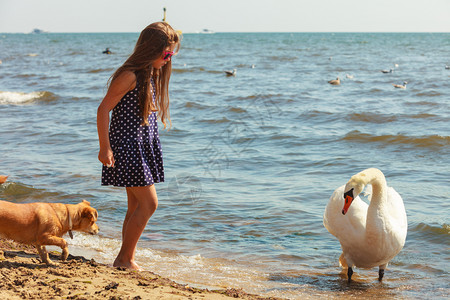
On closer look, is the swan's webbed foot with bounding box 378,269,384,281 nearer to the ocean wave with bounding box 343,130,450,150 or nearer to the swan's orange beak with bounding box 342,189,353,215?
the swan's orange beak with bounding box 342,189,353,215

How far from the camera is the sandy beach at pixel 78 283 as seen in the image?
335 cm

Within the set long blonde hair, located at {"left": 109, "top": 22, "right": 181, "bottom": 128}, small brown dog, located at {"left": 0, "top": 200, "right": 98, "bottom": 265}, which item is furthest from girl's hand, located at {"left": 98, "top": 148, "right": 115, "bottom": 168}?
small brown dog, located at {"left": 0, "top": 200, "right": 98, "bottom": 265}

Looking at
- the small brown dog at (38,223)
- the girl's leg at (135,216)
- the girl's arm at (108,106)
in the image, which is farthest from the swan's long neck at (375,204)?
the small brown dog at (38,223)

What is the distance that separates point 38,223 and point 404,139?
8703mm

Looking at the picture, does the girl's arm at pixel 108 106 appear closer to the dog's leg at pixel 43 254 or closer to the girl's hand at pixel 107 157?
the girl's hand at pixel 107 157

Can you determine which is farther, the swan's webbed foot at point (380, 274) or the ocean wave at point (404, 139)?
the ocean wave at point (404, 139)

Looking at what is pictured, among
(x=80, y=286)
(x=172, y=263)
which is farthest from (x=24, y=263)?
(x=172, y=263)

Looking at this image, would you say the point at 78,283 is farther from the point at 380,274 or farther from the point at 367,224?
the point at 380,274

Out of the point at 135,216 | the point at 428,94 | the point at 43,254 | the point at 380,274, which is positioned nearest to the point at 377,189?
the point at 380,274

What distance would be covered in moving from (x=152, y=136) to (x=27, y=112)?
12.0 metres

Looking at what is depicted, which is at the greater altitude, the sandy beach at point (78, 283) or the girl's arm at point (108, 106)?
the girl's arm at point (108, 106)

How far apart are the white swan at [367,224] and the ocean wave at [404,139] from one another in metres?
5.90

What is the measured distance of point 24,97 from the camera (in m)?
17.7

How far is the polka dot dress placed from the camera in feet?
13.2
